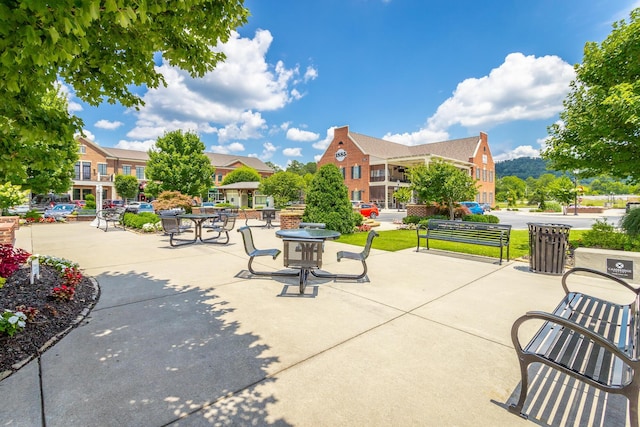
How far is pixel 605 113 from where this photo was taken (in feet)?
23.1

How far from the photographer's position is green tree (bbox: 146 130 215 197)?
2641cm

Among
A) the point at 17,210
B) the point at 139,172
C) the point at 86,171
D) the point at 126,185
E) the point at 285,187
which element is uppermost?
the point at 139,172

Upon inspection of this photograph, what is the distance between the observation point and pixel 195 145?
28.1m

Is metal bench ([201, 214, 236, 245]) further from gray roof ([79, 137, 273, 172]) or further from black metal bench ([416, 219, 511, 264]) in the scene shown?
gray roof ([79, 137, 273, 172])

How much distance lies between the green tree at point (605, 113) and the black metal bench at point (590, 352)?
5.54 meters

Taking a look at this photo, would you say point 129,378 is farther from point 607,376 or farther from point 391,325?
point 607,376

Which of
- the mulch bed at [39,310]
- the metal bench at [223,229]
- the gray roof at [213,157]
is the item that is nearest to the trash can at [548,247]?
the mulch bed at [39,310]

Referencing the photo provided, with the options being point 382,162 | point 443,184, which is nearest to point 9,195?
point 443,184

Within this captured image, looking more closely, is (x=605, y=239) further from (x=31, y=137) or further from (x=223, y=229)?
(x=223, y=229)

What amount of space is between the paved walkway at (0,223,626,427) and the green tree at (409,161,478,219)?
1070cm

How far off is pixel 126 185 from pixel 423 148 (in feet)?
161

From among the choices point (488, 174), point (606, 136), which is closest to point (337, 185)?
point (606, 136)

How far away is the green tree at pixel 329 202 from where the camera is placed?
12469 mm

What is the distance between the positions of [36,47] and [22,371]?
9.18 ft
